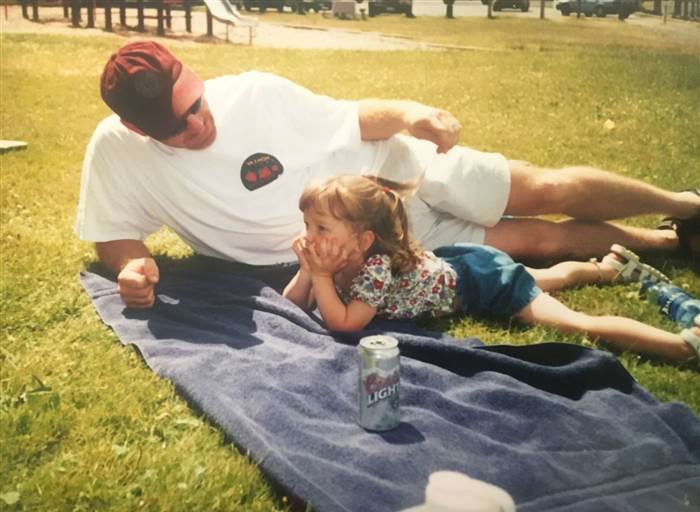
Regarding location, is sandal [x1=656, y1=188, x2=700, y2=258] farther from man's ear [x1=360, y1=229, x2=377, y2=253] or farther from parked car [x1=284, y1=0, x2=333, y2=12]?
parked car [x1=284, y1=0, x2=333, y2=12]

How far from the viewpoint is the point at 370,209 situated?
2867mm

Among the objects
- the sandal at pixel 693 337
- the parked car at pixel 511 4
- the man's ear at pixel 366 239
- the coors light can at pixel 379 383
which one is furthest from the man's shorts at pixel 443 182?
the coors light can at pixel 379 383

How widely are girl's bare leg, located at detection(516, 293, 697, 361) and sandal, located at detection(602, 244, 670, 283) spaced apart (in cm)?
56

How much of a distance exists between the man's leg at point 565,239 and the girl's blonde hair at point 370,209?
827 millimetres

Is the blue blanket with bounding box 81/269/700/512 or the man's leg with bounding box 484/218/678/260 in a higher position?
the man's leg with bounding box 484/218/678/260

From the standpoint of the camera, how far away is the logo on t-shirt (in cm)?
345

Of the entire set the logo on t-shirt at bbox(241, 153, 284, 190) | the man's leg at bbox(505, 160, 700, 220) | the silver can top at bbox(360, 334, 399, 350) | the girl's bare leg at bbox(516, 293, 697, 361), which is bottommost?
the girl's bare leg at bbox(516, 293, 697, 361)

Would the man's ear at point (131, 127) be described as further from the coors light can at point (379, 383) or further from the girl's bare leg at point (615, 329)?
the girl's bare leg at point (615, 329)

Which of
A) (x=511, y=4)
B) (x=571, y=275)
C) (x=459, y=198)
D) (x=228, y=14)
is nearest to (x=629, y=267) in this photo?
(x=571, y=275)

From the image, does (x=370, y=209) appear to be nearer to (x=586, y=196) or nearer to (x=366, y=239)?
(x=366, y=239)

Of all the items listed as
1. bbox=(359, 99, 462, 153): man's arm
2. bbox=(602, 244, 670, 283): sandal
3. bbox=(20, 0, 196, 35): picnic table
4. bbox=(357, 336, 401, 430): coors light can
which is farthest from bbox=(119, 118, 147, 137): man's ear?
bbox=(602, 244, 670, 283): sandal

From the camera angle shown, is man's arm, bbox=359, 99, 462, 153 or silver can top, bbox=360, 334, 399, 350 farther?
man's arm, bbox=359, 99, 462, 153

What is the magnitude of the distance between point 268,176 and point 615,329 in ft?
5.25

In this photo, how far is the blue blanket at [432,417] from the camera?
203 cm
